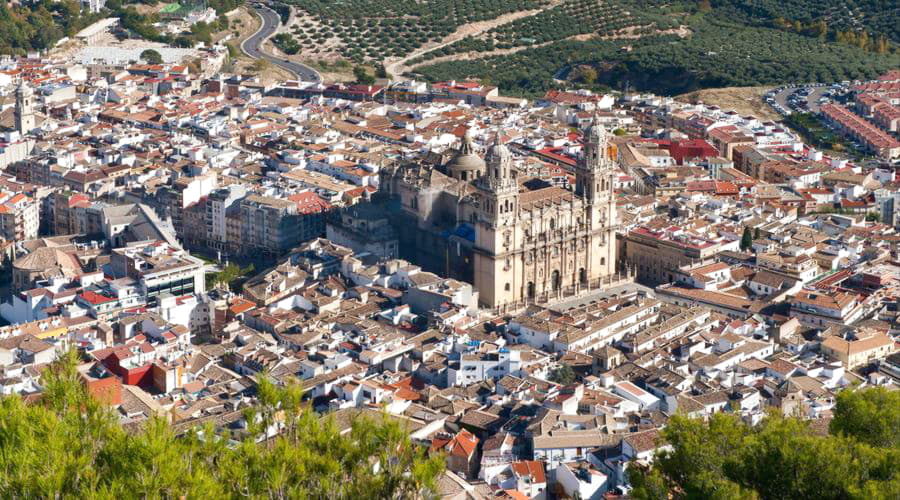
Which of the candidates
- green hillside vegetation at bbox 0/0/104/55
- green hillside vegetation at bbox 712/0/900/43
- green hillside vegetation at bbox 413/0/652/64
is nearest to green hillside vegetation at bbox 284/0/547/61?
green hillside vegetation at bbox 413/0/652/64

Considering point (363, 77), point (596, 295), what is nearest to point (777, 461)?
point (596, 295)

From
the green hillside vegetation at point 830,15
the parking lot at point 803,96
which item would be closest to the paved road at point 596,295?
the parking lot at point 803,96

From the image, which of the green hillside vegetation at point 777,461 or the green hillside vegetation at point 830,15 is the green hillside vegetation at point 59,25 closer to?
the green hillside vegetation at point 830,15

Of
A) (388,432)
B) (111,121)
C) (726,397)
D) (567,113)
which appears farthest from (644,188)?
(388,432)

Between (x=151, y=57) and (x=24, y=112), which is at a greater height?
(x=24, y=112)

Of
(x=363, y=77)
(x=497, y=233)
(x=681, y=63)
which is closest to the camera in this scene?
(x=497, y=233)

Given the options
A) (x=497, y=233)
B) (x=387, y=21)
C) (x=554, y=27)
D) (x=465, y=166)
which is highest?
(x=465, y=166)

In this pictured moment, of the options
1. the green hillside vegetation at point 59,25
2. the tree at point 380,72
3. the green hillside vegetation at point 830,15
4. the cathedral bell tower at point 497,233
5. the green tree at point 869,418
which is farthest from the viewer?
the green hillside vegetation at point 830,15

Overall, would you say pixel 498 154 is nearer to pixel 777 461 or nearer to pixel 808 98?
pixel 777 461
